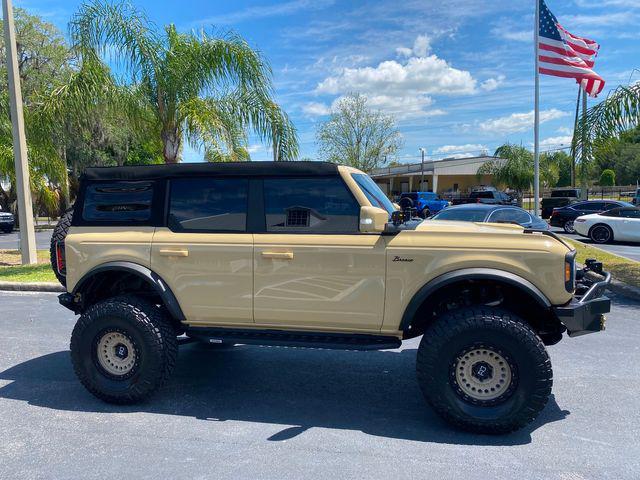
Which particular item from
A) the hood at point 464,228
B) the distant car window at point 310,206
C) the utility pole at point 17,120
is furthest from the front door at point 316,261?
the utility pole at point 17,120

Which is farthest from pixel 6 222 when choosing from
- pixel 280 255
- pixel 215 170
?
pixel 280 255

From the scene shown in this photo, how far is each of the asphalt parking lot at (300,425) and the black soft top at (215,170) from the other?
192cm

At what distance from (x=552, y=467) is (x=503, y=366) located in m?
0.70

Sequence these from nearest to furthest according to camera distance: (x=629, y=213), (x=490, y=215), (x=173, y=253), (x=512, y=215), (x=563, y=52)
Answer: (x=173, y=253), (x=490, y=215), (x=512, y=215), (x=563, y=52), (x=629, y=213)

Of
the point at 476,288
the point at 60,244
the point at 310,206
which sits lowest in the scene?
the point at 476,288

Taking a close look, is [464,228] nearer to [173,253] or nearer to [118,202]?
[173,253]

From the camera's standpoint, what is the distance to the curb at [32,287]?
9.34 metres

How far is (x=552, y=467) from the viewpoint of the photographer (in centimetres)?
316

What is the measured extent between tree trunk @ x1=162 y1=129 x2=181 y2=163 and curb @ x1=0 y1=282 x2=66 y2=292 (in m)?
3.75

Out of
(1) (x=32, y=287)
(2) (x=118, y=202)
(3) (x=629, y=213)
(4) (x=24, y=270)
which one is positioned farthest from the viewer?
(3) (x=629, y=213)

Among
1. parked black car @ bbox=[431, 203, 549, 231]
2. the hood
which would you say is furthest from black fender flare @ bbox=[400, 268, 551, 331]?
parked black car @ bbox=[431, 203, 549, 231]

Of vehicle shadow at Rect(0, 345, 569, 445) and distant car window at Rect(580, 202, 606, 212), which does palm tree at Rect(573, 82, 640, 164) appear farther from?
distant car window at Rect(580, 202, 606, 212)

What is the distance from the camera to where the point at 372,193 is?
13.7ft

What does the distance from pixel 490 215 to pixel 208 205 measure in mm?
7877
